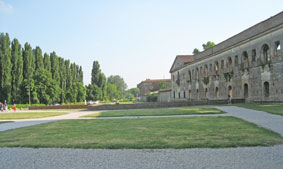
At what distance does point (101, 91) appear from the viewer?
82.2m

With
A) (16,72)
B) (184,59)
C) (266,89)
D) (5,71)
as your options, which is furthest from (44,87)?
(266,89)

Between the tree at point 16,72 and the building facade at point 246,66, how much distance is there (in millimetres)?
36201

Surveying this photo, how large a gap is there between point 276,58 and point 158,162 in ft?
80.2

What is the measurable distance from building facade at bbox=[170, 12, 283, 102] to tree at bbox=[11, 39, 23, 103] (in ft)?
119

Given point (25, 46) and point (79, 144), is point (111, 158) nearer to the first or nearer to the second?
point (79, 144)

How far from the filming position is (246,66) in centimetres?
3069

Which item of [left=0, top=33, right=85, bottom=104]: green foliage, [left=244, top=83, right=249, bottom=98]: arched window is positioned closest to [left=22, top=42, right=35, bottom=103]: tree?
[left=0, top=33, right=85, bottom=104]: green foliage

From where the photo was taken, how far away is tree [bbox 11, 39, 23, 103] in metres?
49.2

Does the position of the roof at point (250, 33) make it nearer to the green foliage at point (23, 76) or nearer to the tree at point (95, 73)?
the green foliage at point (23, 76)

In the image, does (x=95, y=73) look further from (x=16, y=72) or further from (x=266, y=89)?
(x=266, y=89)

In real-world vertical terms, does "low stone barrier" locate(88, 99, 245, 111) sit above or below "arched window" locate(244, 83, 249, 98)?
below

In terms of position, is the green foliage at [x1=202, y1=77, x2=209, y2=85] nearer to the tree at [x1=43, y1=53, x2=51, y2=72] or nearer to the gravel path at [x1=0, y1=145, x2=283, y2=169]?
the tree at [x1=43, y1=53, x2=51, y2=72]

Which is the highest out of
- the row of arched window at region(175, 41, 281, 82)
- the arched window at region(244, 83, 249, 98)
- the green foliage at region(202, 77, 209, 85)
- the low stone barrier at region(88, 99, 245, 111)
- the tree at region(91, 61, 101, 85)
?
the tree at region(91, 61, 101, 85)

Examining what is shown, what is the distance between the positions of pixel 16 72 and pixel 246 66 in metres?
43.8
